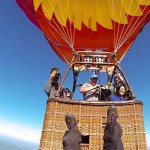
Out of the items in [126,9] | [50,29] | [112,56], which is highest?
[126,9]

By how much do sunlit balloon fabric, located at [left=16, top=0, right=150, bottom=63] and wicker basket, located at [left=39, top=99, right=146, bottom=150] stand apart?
297 cm

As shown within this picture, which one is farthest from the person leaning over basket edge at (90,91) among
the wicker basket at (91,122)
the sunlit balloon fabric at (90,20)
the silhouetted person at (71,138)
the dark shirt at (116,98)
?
the sunlit balloon fabric at (90,20)

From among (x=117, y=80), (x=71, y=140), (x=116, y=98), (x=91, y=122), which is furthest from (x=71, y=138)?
(x=117, y=80)

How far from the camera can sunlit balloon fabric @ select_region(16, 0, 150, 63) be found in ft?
23.2

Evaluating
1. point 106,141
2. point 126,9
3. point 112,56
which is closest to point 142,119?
point 106,141

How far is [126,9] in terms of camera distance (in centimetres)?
727

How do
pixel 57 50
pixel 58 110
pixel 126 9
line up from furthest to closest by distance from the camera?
pixel 57 50 → pixel 126 9 → pixel 58 110

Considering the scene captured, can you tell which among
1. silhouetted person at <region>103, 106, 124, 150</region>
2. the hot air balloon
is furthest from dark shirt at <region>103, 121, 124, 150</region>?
the hot air balloon

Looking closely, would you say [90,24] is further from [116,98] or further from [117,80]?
[116,98]

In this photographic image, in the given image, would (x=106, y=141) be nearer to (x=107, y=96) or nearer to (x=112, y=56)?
(x=107, y=96)

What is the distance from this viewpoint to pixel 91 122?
393 centimetres

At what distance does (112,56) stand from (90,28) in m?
2.79

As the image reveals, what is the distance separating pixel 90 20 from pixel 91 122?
4.34 m

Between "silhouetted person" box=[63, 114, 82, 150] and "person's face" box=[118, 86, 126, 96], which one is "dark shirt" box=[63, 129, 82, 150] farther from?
"person's face" box=[118, 86, 126, 96]
